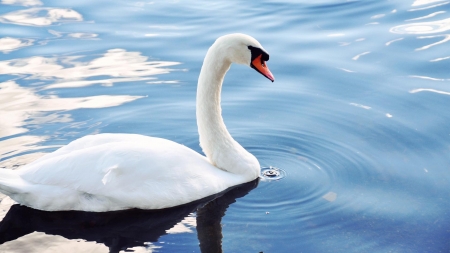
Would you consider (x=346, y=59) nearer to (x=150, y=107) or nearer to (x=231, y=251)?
(x=150, y=107)

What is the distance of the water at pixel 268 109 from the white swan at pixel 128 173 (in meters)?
0.18

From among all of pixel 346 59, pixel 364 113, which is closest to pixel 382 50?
pixel 346 59

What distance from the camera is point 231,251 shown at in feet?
22.1

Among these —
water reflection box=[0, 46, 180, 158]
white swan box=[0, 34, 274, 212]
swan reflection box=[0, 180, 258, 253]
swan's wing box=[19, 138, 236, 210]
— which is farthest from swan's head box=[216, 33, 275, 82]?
water reflection box=[0, 46, 180, 158]

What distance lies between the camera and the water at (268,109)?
7.08 metres

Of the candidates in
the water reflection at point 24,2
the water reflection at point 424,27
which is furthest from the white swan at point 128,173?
the water reflection at point 24,2

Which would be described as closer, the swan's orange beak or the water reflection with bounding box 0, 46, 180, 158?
the swan's orange beak

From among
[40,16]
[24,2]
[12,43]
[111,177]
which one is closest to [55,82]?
[12,43]

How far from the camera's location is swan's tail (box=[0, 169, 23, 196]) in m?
6.97

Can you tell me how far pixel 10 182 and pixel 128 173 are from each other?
3.63ft

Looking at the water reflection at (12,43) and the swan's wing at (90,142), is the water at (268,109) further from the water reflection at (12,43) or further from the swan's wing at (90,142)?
the swan's wing at (90,142)

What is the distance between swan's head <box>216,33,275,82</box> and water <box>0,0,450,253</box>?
129 centimetres

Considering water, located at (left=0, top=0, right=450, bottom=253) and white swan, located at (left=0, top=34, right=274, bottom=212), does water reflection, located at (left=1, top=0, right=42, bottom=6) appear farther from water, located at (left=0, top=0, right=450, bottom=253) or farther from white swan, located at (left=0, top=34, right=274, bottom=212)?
white swan, located at (left=0, top=34, right=274, bottom=212)

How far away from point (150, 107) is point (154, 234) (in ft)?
10.7
